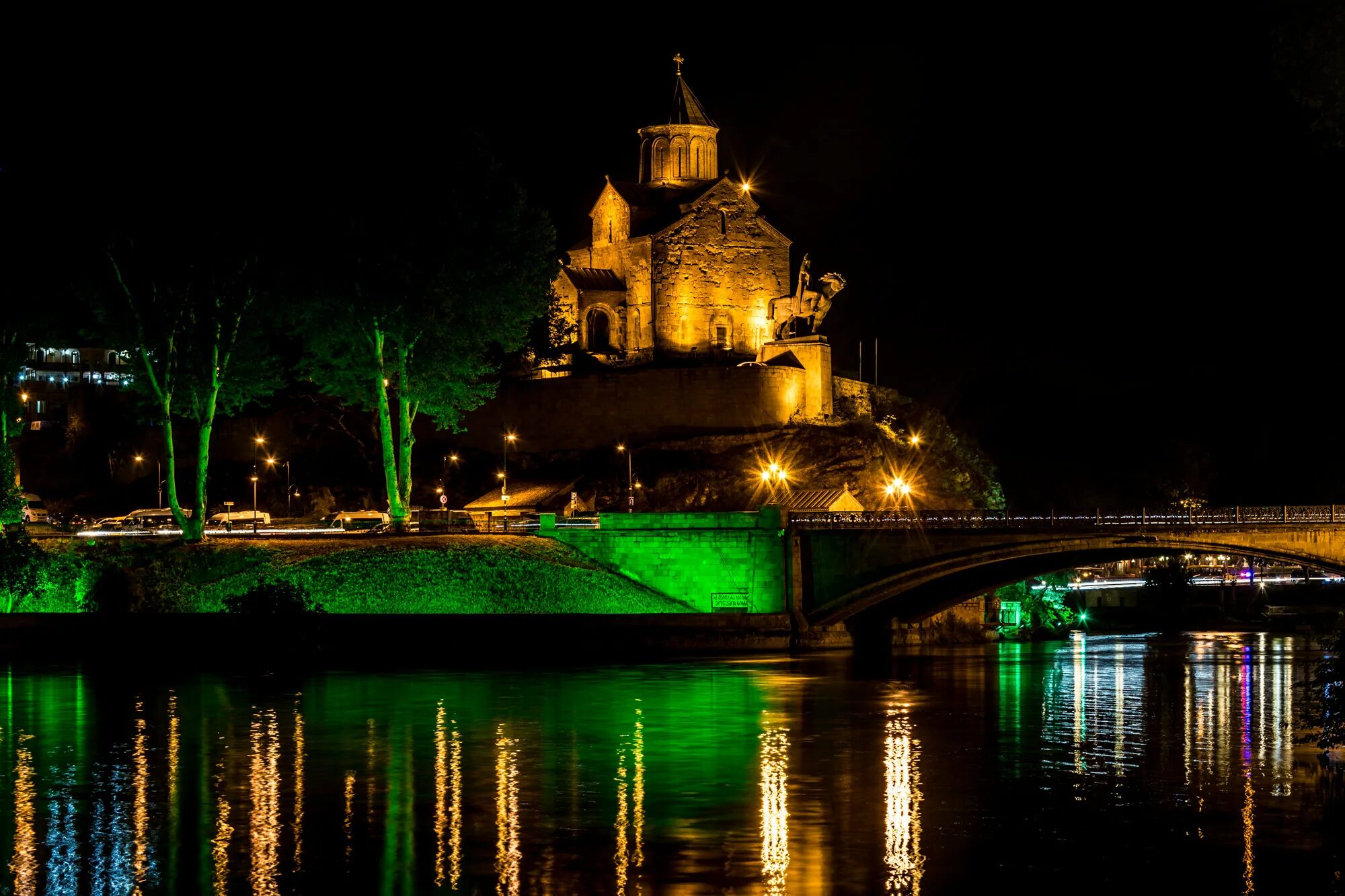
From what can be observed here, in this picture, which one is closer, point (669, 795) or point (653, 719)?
point (669, 795)

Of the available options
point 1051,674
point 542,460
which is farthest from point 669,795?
point 542,460

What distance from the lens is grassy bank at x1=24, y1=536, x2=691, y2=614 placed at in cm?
5681

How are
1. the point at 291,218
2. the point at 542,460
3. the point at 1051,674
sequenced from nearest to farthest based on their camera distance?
the point at 1051,674
the point at 291,218
the point at 542,460

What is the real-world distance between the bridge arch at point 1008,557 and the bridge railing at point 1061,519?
60 cm

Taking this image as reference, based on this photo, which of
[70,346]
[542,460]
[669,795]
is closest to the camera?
[669,795]

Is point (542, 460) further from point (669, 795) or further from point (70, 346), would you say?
point (669, 795)

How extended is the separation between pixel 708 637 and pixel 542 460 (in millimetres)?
33924

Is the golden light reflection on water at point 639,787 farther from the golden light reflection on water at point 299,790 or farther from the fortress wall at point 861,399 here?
the fortress wall at point 861,399

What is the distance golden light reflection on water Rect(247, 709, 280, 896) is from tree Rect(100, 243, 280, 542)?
2250 cm

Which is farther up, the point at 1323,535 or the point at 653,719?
the point at 1323,535

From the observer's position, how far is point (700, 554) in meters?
61.7

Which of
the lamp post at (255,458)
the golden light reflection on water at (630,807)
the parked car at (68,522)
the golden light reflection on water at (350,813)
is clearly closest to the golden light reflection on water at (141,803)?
the golden light reflection on water at (350,813)

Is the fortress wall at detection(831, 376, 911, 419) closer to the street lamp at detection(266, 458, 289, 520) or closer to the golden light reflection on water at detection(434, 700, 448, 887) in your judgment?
the street lamp at detection(266, 458, 289, 520)

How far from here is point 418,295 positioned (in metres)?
60.8
